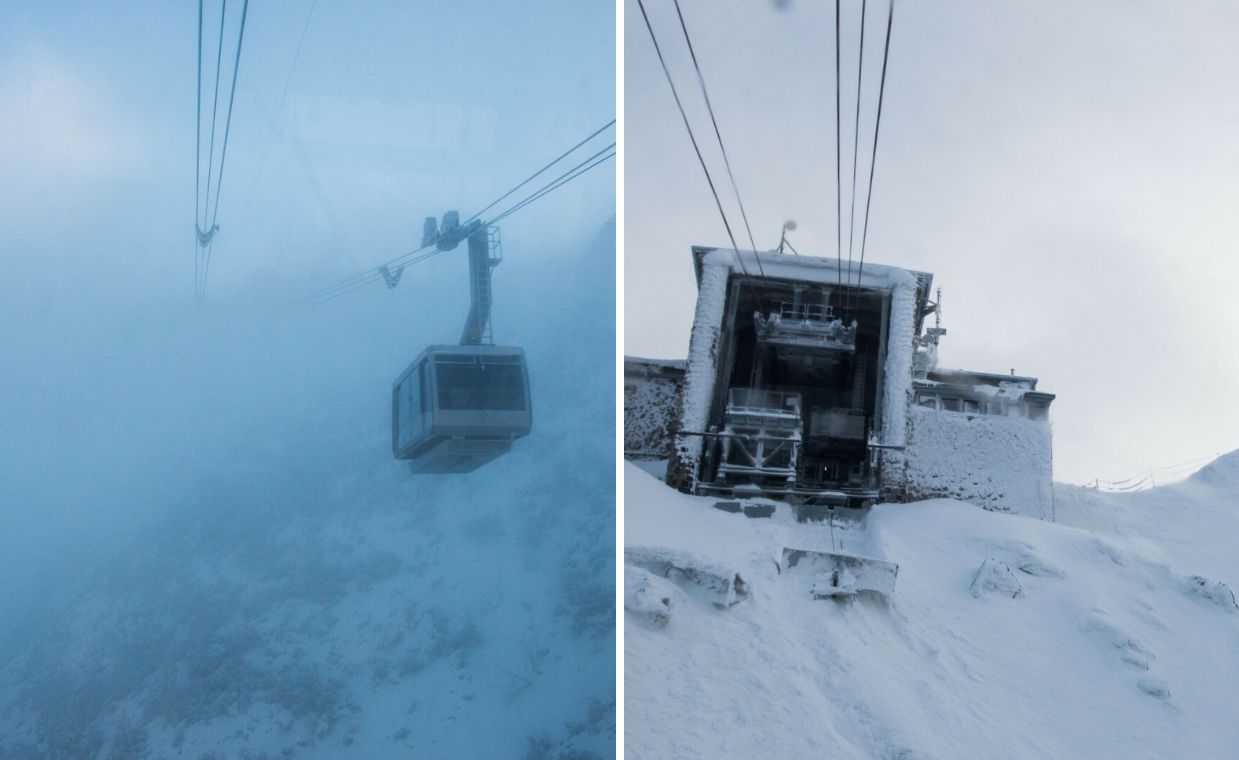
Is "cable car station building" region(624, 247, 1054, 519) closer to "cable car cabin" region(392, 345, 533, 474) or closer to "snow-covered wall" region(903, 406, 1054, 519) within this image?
"snow-covered wall" region(903, 406, 1054, 519)

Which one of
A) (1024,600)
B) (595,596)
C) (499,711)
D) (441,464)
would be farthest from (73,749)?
(1024,600)

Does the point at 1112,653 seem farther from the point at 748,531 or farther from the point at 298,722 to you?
the point at 298,722

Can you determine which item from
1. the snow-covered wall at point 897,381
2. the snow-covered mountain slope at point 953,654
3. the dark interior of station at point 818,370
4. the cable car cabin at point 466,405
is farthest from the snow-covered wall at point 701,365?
the cable car cabin at point 466,405

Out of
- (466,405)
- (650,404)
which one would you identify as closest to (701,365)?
(650,404)

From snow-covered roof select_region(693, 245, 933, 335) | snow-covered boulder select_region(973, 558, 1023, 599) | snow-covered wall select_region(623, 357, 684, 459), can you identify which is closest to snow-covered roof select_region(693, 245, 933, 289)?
snow-covered roof select_region(693, 245, 933, 335)

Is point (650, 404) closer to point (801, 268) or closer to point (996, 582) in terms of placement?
point (801, 268)
